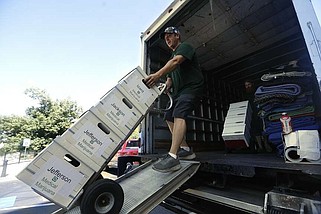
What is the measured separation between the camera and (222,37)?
3.61 m

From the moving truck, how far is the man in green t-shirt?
33cm

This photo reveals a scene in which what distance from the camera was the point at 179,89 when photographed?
2.21 metres

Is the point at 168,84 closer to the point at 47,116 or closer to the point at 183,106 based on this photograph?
the point at 183,106

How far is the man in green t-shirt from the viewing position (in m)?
1.71

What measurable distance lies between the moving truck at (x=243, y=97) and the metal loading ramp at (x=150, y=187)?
302 mm

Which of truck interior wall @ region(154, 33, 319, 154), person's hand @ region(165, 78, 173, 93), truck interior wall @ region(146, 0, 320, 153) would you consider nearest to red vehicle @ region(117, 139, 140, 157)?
truck interior wall @ region(154, 33, 319, 154)

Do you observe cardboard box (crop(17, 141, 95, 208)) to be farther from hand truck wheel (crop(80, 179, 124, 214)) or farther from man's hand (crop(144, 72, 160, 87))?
man's hand (crop(144, 72, 160, 87))

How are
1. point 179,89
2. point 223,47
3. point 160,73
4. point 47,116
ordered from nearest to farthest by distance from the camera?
1. point 160,73
2. point 179,89
3. point 223,47
4. point 47,116

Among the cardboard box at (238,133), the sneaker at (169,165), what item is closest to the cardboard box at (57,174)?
the sneaker at (169,165)

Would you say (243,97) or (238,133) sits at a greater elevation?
(243,97)

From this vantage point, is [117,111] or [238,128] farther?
[238,128]

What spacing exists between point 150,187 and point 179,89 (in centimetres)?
120

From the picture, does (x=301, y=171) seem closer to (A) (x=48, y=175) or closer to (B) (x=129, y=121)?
(B) (x=129, y=121)

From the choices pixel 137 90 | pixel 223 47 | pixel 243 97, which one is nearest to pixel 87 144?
pixel 137 90
